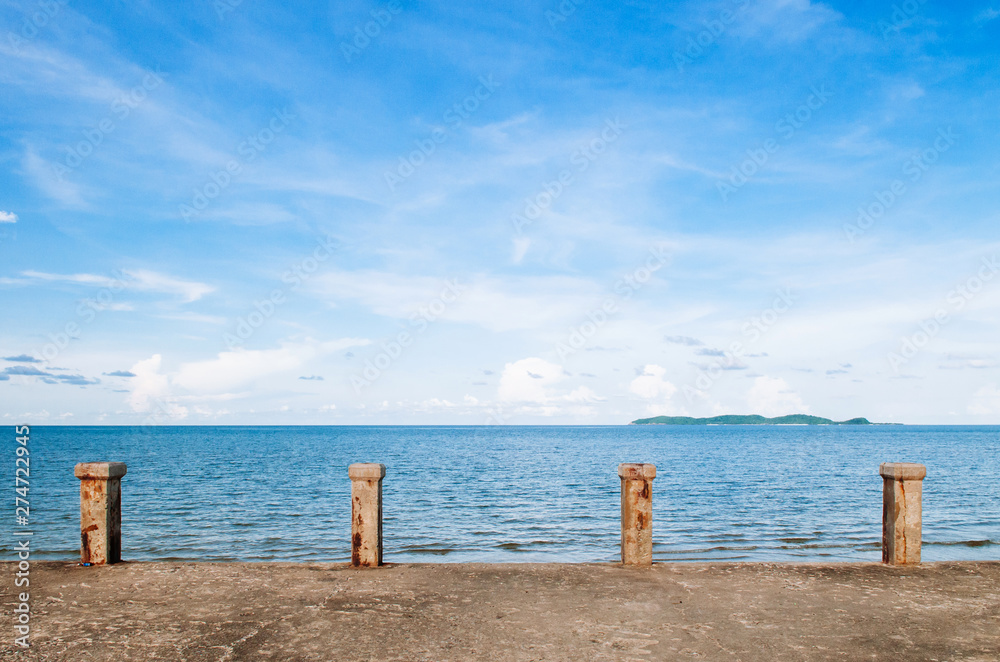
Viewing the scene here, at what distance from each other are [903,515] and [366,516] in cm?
623

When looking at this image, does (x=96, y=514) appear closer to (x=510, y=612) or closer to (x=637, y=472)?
(x=510, y=612)

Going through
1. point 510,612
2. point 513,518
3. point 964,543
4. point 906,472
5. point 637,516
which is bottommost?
point 513,518

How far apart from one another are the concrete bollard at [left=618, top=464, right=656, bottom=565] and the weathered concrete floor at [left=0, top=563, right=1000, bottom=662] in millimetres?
236

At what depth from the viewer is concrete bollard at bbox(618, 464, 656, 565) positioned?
7.41 meters

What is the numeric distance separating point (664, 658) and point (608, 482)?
32.7m

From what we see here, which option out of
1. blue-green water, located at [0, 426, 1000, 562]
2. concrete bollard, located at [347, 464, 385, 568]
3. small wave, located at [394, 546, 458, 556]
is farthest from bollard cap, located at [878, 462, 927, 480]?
small wave, located at [394, 546, 458, 556]

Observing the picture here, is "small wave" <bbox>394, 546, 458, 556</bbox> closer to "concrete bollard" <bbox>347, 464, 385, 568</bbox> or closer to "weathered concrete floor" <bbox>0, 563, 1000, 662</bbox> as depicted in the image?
"concrete bollard" <bbox>347, 464, 385, 568</bbox>

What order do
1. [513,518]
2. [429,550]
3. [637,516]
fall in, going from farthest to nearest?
[513,518] < [429,550] < [637,516]

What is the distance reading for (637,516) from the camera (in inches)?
293

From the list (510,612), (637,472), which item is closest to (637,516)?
(637,472)

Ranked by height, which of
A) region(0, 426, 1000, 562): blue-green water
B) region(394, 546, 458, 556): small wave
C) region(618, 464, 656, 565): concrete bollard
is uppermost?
region(618, 464, 656, 565): concrete bollard

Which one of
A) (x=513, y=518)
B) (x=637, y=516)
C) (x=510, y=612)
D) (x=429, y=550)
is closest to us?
(x=510, y=612)

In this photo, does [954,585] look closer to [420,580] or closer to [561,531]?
[420,580]

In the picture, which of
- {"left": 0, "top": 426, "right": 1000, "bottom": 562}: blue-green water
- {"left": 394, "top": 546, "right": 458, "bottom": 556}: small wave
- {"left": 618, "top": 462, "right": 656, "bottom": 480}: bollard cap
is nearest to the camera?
{"left": 618, "top": 462, "right": 656, "bottom": 480}: bollard cap
